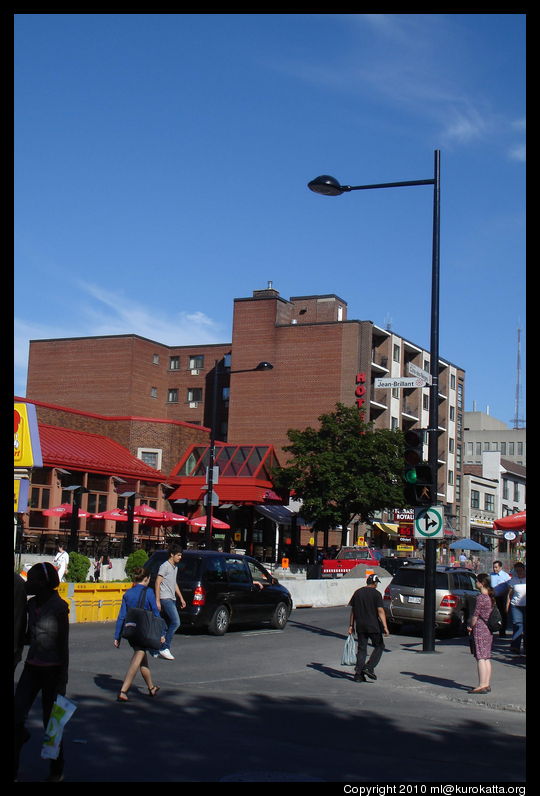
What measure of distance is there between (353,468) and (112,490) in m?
13.4

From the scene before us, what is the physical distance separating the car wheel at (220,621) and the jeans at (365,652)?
5396mm

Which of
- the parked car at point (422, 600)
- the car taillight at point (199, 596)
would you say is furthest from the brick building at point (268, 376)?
the car taillight at point (199, 596)

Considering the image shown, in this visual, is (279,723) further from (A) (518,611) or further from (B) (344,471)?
(B) (344,471)

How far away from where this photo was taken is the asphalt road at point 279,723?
793 cm

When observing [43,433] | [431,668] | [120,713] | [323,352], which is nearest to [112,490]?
[43,433]

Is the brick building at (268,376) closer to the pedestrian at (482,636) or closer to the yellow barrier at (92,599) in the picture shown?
the yellow barrier at (92,599)

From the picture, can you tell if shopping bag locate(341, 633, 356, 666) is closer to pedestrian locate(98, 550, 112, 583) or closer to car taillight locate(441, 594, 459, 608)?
car taillight locate(441, 594, 459, 608)

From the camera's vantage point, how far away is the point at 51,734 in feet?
23.1

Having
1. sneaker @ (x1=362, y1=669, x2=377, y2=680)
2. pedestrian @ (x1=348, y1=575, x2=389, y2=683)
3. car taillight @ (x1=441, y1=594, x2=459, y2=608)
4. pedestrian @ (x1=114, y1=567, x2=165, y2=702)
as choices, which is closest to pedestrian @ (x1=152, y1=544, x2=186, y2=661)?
pedestrian @ (x1=348, y1=575, x2=389, y2=683)

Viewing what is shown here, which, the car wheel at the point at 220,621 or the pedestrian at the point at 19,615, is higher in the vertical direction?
the pedestrian at the point at 19,615

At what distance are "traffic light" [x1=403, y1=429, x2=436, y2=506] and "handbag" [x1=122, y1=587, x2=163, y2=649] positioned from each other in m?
6.78

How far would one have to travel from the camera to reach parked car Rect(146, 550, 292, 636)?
61.2 ft
